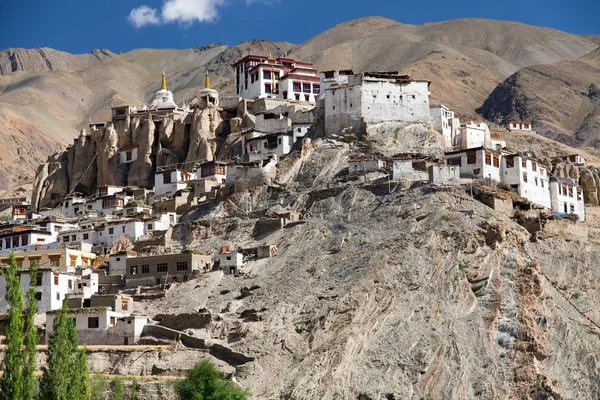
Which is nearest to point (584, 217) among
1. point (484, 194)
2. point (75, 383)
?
point (484, 194)

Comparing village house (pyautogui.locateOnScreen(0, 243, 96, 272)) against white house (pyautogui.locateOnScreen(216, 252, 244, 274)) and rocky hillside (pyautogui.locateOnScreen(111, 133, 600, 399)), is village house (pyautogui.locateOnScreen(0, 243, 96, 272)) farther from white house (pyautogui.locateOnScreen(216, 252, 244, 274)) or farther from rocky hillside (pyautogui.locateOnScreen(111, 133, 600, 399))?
white house (pyautogui.locateOnScreen(216, 252, 244, 274))

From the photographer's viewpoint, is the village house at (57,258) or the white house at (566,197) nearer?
the village house at (57,258)

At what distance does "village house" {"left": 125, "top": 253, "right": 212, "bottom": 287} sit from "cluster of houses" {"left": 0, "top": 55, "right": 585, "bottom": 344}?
6 cm

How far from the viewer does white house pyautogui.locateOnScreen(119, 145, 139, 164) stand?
93250mm

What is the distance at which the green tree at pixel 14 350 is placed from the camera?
44.5 m

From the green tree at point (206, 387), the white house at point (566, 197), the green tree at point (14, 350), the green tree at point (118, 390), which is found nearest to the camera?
the green tree at point (14, 350)

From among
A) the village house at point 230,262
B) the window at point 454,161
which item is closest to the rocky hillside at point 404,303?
the village house at point 230,262

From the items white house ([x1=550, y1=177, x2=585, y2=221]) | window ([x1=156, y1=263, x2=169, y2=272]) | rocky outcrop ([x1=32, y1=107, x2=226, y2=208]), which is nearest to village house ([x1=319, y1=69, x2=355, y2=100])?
rocky outcrop ([x1=32, y1=107, x2=226, y2=208])

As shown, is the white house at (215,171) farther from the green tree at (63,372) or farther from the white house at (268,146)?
the green tree at (63,372)

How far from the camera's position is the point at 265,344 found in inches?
2275

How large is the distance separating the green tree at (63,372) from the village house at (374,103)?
36796mm

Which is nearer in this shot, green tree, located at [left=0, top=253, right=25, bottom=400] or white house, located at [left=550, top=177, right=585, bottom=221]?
green tree, located at [left=0, top=253, right=25, bottom=400]

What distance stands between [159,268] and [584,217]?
93.5 ft

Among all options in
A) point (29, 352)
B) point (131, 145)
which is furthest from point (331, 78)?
point (29, 352)
